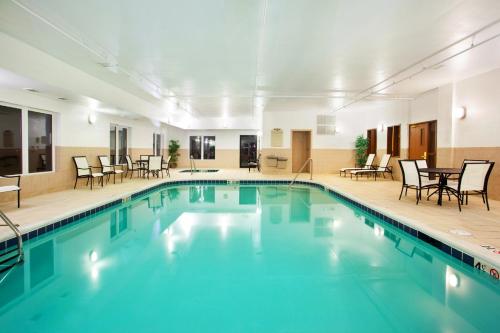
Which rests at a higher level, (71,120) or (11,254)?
(71,120)

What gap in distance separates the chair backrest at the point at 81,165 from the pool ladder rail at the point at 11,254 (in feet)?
13.7

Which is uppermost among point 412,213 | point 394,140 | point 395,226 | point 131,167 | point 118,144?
point 394,140

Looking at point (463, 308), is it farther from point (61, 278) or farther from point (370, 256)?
point (61, 278)

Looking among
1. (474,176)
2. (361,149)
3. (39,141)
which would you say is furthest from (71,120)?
(361,149)

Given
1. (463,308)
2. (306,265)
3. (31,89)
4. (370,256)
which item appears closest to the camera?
(463,308)

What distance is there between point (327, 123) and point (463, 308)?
31.7 ft

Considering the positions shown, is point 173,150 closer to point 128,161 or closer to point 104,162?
point 128,161

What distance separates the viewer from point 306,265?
121 inches

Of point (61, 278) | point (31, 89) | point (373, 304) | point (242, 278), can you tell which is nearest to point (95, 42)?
point (31, 89)

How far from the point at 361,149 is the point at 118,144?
28.2ft

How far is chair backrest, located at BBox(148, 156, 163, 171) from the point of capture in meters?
9.60

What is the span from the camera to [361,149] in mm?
11023

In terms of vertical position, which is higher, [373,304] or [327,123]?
[327,123]

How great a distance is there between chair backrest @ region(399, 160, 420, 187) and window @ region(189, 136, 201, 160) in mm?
11015
